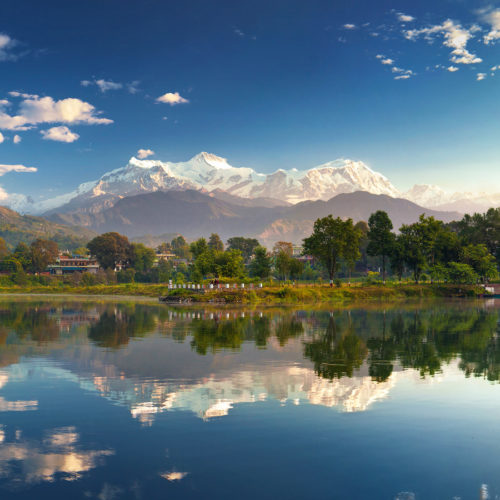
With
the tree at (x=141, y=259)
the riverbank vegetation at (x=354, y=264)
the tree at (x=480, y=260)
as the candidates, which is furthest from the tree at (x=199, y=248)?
the tree at (x=480, y=260)

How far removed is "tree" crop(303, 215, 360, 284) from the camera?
295ft

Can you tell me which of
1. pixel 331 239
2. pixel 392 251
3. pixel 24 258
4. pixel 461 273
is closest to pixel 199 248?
pixel 331 239

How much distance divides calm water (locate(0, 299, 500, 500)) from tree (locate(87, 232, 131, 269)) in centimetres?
13543

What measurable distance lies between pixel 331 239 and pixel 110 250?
95.5m

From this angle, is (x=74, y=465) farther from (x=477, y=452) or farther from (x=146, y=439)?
(x=477, y=452)

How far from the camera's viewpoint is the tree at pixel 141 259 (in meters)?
158

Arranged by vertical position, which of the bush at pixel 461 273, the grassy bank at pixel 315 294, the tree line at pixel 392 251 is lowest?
the grassy bank at pixel 315 294

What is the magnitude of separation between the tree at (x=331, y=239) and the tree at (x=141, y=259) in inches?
3128

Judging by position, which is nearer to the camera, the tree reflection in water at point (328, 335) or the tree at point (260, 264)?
the tree reflection in water at point (328, 335)

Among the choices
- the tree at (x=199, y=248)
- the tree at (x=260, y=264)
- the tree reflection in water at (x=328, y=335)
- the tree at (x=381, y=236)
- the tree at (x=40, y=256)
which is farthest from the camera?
the tree at (x=40, y=256)

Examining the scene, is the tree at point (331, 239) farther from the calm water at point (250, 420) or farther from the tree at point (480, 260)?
the calm water at point (250, 420)

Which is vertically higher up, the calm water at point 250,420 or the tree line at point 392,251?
the tree line at point 392,251

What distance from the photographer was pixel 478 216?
11281cm

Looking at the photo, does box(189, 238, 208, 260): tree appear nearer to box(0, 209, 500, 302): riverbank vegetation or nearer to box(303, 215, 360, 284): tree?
box(0, 209, 500, 302): riverbank vegetation
